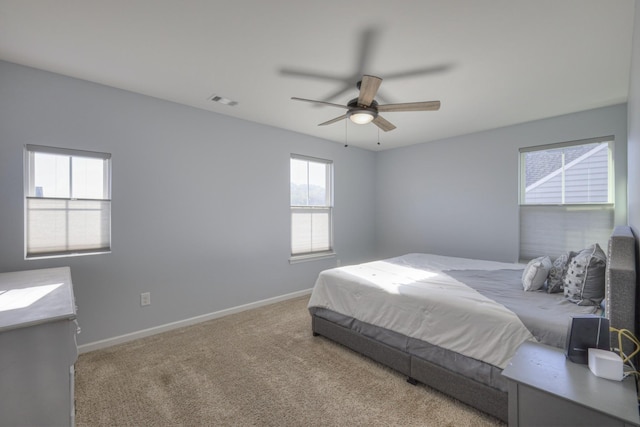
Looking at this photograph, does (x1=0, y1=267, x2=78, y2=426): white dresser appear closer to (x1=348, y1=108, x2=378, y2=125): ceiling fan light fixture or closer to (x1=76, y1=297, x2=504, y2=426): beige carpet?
(x1=76, y1=297, x2=504, y2=426): beige carpet

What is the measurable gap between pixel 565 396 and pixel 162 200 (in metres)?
3.48

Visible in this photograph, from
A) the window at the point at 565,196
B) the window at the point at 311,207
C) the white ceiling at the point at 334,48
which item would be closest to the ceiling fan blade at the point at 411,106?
the white ceiling at the point at 334,48

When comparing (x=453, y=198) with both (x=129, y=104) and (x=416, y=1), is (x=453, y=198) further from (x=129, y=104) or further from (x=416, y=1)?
(x=129, y=104)

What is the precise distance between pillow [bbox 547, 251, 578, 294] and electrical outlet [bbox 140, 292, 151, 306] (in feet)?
12.4

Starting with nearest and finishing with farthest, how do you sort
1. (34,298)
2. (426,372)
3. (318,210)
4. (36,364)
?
(36,364) → (34,298) → (426,372) → (318,210)

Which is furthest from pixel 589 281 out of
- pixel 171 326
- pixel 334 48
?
pixel 171 326

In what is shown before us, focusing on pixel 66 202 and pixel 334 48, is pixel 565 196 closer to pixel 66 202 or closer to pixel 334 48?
pixel 334 48

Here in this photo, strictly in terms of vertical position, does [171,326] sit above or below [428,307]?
below

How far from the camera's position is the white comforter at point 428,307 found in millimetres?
1786

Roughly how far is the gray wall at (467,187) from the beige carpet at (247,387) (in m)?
2.84

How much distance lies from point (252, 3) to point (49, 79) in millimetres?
2153

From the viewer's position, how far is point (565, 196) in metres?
3.55

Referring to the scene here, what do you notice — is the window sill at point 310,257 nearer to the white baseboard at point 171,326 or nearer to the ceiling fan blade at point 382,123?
the white baseboard at point 171,326

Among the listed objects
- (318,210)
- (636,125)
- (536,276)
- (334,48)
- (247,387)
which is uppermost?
(334,48)
